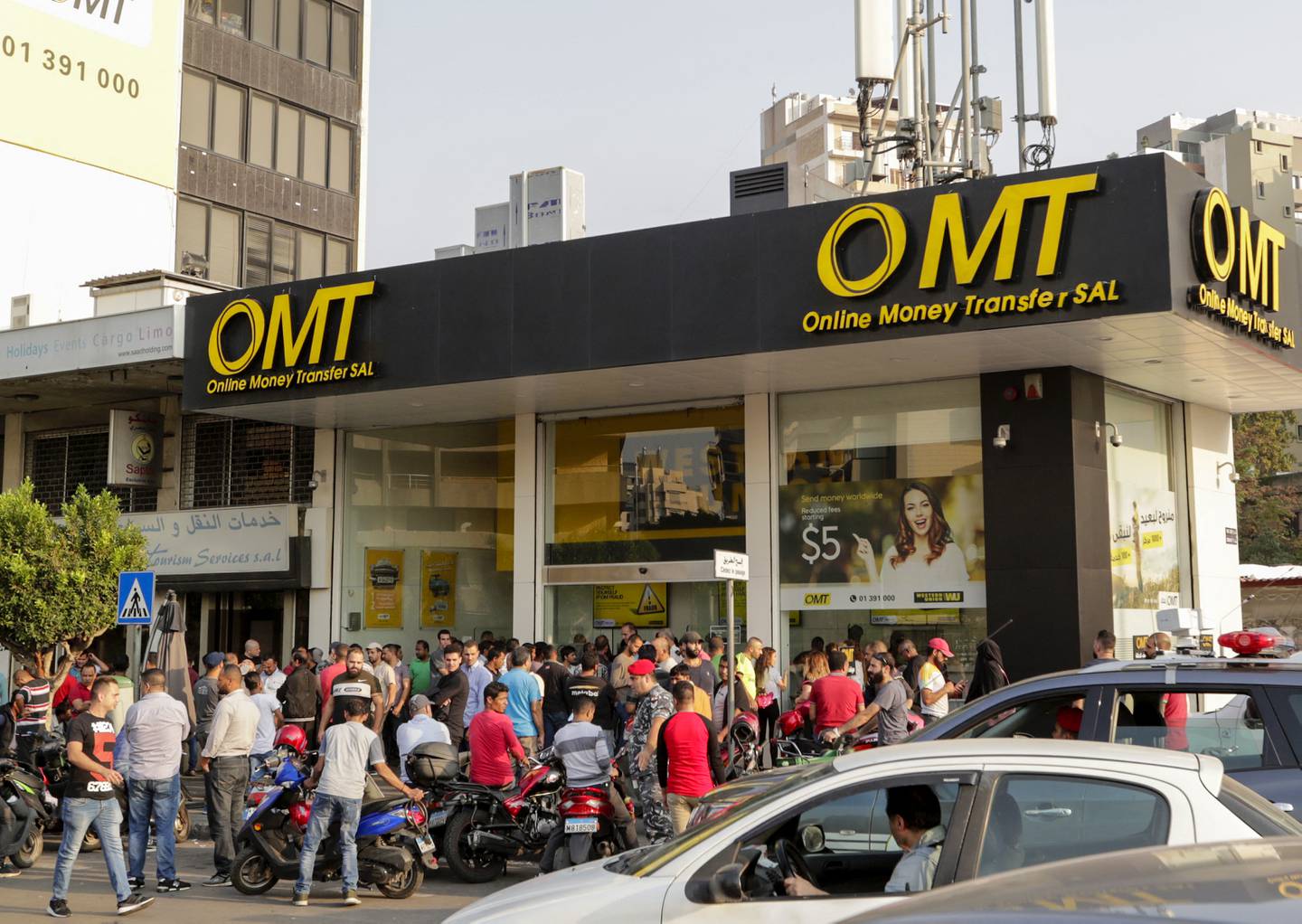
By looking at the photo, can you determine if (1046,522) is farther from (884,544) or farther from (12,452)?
(12,452)

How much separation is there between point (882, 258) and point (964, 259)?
97 cm

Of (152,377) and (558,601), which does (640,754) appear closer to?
(558,601)

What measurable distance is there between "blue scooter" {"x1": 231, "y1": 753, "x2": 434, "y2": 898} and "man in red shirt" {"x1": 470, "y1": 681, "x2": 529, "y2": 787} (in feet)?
3.20

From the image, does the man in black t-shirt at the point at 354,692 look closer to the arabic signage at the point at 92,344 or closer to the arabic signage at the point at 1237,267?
the arabic signage at the point at 92,344

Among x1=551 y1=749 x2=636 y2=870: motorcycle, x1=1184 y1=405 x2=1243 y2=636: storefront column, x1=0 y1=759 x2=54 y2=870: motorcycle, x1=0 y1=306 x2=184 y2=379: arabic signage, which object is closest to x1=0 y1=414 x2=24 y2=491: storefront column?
x1=0 y1=306 x2=184 y2=379: arabic signage

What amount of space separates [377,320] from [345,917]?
36.2 ft

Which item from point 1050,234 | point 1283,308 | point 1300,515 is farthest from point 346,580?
point 1300,515

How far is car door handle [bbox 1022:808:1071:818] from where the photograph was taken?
492cm

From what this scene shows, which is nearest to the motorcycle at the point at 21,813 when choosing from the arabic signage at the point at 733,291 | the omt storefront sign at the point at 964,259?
the arabic signage at the point at 733,291

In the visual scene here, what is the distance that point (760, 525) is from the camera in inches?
786

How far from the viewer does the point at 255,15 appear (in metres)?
33.2

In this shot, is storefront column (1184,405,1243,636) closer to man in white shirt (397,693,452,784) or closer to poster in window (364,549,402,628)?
poster in window (364,549,402,628)

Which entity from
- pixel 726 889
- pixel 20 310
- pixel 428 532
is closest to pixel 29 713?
pixel 428 532

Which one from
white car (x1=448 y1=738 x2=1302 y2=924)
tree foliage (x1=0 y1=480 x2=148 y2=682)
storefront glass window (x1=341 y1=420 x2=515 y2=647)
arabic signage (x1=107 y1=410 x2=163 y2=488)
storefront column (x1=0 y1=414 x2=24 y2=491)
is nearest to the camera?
white car (x1=448 y1=738 x2=1302 y2=924)
